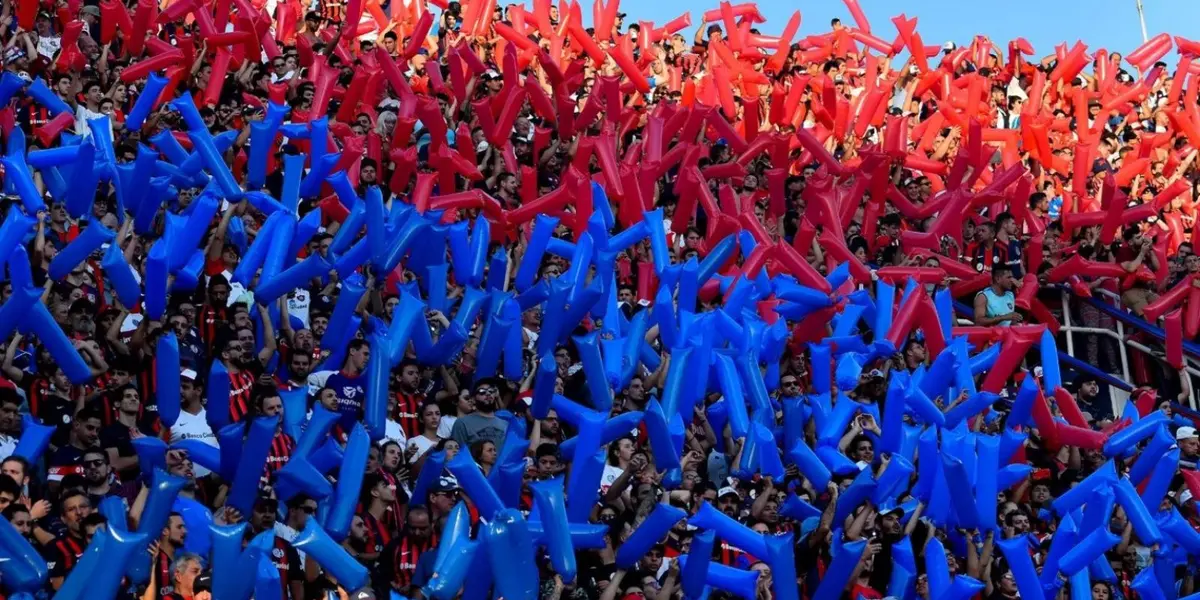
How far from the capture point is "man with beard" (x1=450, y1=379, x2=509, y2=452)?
8.54m

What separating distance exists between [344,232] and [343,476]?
225 centimetres

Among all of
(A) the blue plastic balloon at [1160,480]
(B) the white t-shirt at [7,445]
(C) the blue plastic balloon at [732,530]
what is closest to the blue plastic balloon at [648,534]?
(C) the blue plastic balloon at [732,530]

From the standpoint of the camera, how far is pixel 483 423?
8.62 m

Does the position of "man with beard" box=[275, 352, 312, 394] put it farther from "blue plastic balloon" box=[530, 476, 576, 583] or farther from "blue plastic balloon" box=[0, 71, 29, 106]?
"blue plastic balloon" box=[0, 71, 29, 106]

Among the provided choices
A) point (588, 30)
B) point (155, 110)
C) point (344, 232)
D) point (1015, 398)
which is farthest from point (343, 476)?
point (588, 30)

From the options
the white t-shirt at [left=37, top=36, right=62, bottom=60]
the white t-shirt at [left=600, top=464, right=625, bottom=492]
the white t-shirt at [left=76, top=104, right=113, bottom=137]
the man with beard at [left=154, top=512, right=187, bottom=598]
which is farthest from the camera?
the white t-shirt at [left=37, top=36, right=62, bottom=60]

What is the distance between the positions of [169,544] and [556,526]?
4.98 ft

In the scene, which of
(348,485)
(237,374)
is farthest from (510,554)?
(237,374)

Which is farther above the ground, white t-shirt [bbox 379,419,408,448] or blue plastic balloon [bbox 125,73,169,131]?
blue plastic balloon [bbox 125,73,169,131]

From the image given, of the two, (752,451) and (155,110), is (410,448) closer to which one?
(752,451)

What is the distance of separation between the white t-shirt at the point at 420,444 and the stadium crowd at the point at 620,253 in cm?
2

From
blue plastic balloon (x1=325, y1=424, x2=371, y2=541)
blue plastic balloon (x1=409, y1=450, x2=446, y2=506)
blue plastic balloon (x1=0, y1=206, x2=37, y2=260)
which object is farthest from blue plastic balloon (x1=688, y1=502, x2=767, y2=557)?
blue plastic balloon (x1=0, y1=206, x2=37, y2=260)

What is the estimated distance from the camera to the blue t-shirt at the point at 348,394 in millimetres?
8438

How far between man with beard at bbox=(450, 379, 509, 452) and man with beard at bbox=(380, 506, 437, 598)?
857mm
